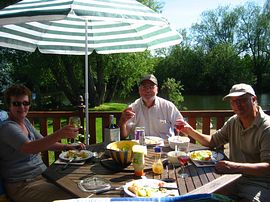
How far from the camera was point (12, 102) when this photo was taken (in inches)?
99.9

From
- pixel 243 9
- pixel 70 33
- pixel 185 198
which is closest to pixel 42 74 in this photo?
pixel 70 33

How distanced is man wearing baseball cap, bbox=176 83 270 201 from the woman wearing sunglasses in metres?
1.31

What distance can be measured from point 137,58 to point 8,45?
39.7 ft

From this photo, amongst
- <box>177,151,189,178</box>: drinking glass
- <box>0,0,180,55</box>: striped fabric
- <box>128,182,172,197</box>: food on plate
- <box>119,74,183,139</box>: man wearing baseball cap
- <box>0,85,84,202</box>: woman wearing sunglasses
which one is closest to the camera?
<box>128,182,172,197</box>: food on plate

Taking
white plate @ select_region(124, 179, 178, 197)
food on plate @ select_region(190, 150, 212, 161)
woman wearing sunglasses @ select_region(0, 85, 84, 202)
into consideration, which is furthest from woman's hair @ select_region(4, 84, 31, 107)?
food on plate @ select_region(190, 150, 212, 161)

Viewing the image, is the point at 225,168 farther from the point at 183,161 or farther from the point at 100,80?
the point at 100,80

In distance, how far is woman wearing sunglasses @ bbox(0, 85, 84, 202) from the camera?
89.4 inches

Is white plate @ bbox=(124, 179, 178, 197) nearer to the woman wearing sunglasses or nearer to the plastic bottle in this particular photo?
the plastic bottle

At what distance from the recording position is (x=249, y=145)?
2365mm

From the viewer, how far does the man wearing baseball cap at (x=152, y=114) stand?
11.0ft

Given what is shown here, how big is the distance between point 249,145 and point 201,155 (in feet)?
1.26

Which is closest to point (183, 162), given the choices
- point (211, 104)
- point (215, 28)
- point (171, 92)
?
point (171, 92)

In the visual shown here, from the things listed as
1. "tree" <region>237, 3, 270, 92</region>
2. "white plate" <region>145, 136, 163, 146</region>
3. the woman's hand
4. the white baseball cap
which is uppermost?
"tree" <region>237, 3, 270, 92</region>

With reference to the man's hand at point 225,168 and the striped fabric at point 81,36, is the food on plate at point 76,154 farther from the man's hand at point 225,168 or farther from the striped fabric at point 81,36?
the striped fabric at point 81,36
